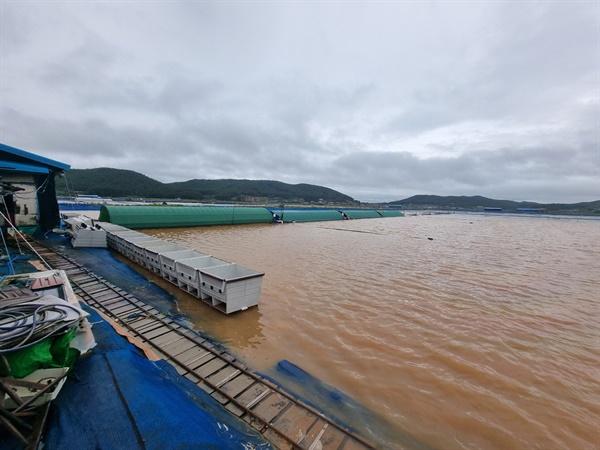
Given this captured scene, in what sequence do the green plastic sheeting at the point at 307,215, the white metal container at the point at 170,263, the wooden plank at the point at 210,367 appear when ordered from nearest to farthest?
the wooden plank at the point at 210,367 < the white metal container at the point at 170,263 < the green plastic sheeting at the point at 307,215

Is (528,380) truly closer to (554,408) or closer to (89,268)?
(554,408)

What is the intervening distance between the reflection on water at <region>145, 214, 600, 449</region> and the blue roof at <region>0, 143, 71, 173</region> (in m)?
10.1

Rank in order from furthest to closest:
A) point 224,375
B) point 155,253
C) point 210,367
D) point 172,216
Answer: point 172,216 < point 155,253 < point 210,367 < point 224,375

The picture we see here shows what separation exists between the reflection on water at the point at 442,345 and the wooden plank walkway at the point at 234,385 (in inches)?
29.0

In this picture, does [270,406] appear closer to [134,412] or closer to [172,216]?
[134,412]

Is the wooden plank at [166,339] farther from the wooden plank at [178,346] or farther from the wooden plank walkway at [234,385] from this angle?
the wooden plank at [178,346]

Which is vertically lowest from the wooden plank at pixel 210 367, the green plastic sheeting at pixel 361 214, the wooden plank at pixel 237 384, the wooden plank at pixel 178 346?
the wooden plank at pixel 237 384

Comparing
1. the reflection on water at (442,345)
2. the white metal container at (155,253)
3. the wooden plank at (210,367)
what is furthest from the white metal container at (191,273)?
the wooden plank at (210,367)

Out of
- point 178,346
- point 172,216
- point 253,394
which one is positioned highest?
point 172,216

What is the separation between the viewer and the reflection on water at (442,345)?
5391mm

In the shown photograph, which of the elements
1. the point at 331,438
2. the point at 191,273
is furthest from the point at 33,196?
the point at 331,438

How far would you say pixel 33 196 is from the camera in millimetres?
17281

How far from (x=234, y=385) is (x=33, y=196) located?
21048 millimetres

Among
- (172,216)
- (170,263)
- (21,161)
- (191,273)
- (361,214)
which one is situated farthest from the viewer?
(361,214)
